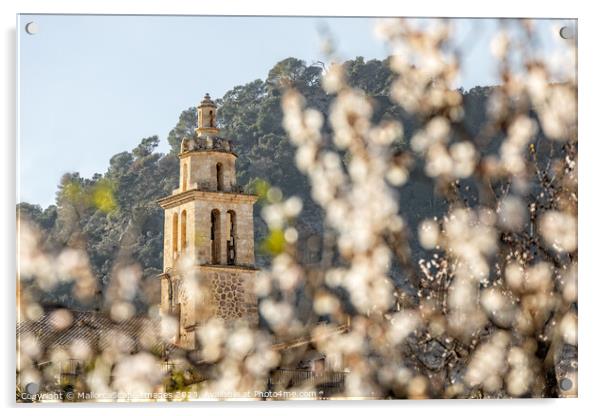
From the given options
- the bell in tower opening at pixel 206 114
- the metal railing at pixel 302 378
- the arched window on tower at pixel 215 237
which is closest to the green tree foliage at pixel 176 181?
the bell in tower opening at pixel 206 114

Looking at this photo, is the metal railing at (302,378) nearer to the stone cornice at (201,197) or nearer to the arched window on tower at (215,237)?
the arched window on tower at (215,237)

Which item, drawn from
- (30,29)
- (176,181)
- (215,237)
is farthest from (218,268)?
(30,29)

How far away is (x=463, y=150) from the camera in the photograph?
16.2 feet

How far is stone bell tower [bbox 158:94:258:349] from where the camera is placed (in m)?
4.88

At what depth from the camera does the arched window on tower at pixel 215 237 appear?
16.3 feet

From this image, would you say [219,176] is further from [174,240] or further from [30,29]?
[30,29]

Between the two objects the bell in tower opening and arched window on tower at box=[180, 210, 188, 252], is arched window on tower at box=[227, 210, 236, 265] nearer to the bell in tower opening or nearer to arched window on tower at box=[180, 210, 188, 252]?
arched window on tower at box=[180, 210, 188, 252]

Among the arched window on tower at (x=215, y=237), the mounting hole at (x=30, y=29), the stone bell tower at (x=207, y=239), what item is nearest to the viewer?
the mounting hole at (x=30, y=29)

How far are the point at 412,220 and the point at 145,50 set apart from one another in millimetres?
1356

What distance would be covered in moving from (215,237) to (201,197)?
0.18 m

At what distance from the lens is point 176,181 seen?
495cm

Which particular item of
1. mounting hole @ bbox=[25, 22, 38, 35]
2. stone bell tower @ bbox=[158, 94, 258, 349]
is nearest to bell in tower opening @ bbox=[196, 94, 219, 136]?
stone bell tower @ bbox=[158, 94, 258, 349]

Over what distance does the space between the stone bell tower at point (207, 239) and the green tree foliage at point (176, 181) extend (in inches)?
1.6
